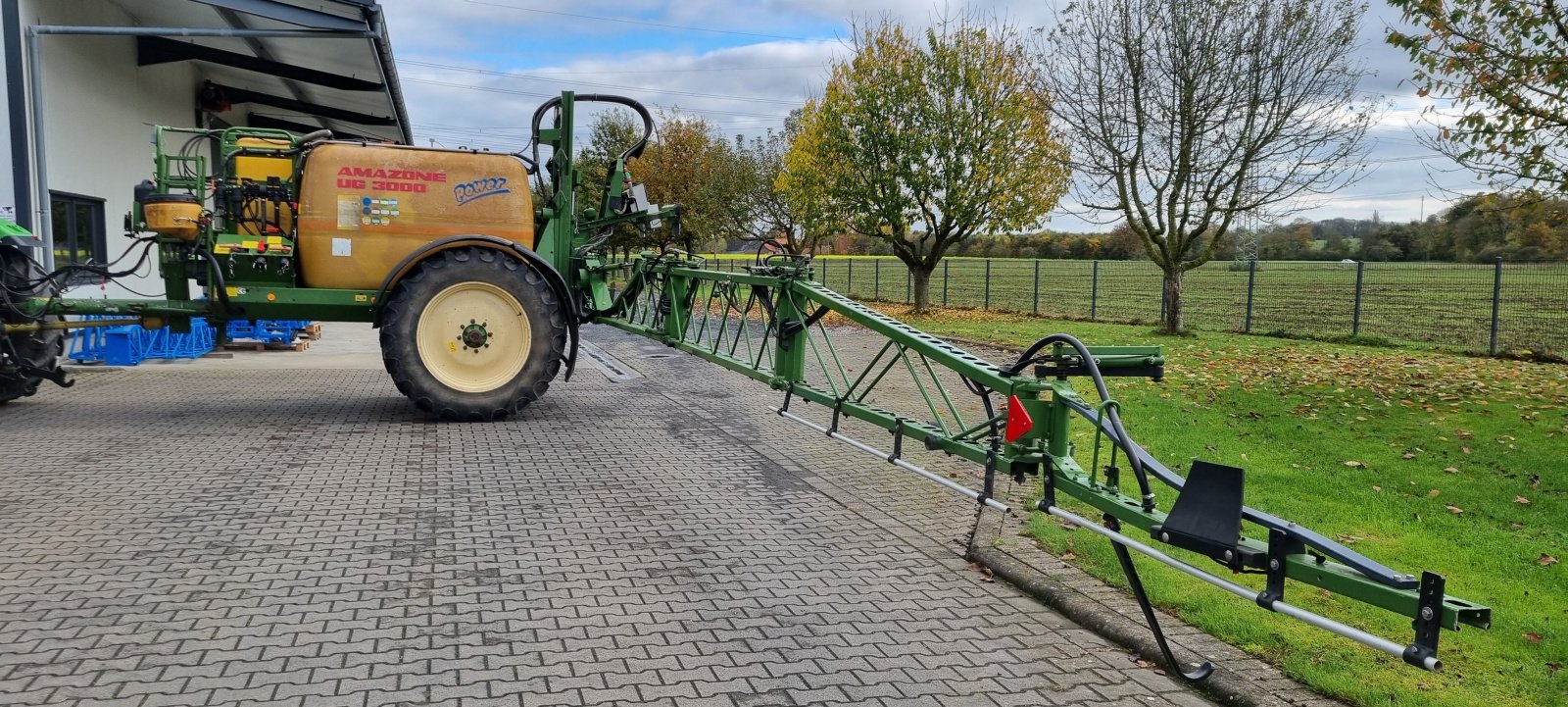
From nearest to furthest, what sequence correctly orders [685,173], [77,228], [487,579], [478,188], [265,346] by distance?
1. [487,579]
2. [478,188]
3. [77,228]
4. [265,346]
5. [685,173]

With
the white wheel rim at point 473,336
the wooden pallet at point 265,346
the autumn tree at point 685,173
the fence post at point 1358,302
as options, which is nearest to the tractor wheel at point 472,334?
the white wheel rim at point 473,336

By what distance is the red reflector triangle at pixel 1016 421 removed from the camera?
477 cm

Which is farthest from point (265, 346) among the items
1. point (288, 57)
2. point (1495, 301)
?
point (1495, 301)

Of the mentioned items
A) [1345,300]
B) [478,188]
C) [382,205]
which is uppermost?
[478,188]

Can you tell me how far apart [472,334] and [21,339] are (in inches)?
174

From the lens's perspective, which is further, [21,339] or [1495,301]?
[1495,301]

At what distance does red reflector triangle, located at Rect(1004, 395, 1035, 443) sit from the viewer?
4766 mm

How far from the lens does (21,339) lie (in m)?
9.51

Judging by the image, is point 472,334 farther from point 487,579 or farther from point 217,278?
point 487,579

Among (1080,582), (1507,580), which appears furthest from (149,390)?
(1507,580)

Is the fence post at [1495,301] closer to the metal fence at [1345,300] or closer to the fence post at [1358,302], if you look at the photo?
the metal fence at [1345,300]

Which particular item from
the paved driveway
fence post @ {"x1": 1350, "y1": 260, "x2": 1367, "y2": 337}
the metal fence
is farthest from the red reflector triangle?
fence post @ {"x1": 1350, "y1": 260, "x2": 1367, "y2": 337}

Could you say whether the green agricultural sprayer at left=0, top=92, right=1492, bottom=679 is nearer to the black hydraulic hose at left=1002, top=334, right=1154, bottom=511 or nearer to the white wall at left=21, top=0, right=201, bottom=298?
the white wall at left=21, top=0, right=201, bottom=298

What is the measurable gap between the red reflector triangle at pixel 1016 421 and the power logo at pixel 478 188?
587 cm
